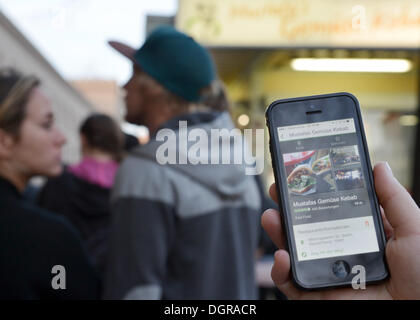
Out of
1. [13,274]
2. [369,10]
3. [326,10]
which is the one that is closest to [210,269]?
[13,274]

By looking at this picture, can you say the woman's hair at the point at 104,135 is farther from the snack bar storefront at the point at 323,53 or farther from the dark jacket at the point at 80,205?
the snack bar storefront at the point at 323,53

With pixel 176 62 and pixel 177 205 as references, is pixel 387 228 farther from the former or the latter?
pixel 176 62

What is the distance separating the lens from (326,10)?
347 centimetres

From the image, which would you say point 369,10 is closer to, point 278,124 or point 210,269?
point 210,269

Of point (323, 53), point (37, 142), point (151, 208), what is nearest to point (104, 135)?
point (37, 142)

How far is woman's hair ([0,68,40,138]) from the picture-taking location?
1452 mm

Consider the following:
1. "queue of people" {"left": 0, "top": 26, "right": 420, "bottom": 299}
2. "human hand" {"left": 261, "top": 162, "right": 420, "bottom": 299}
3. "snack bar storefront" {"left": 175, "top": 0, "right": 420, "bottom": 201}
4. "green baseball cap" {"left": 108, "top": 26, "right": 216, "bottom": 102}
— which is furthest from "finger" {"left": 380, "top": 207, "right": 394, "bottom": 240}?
"snack bar storefront" {"left": 175, "top": 0, "right": 420, "bottom": 201}

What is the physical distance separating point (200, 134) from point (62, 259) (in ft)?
1.59

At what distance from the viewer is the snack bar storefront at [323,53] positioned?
3.51 m

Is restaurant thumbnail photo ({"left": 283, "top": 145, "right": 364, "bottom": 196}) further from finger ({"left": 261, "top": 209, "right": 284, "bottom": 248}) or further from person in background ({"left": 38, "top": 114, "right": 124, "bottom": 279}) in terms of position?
person in background ({"left": 38, "top": 114, "right": 124, "bottom": 279})

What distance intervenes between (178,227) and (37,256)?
14.3 inches

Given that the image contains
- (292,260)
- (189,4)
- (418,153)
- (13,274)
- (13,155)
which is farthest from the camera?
(189,4)

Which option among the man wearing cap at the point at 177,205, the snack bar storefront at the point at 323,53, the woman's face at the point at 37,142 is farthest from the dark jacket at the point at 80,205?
the man wearing cap at the point at 177,205

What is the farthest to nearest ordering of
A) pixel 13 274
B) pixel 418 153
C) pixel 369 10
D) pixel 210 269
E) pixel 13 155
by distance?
pixel 369 10, pixel 418 153, pixel 13 155, pixel 210 269, pixel 13 274
